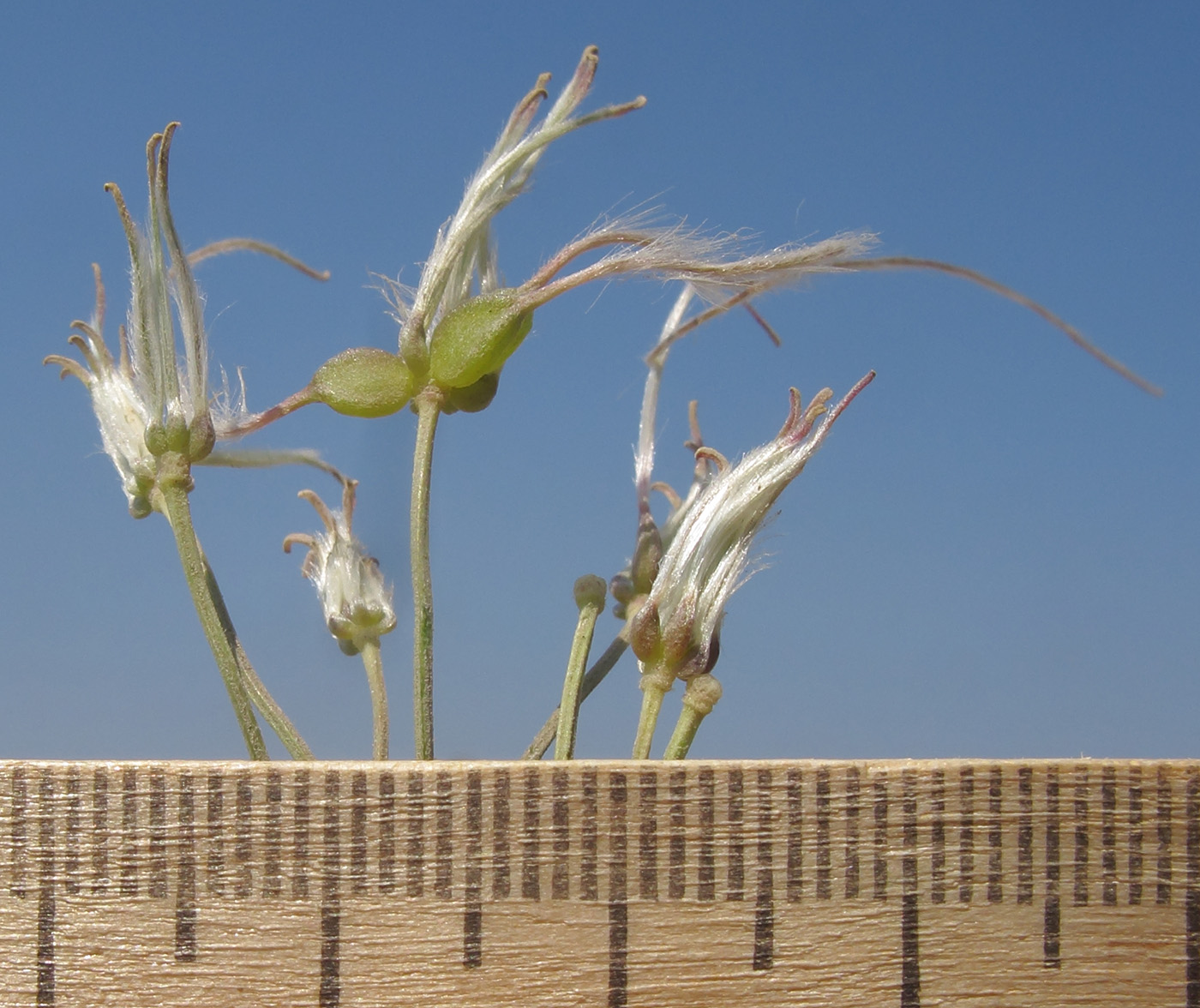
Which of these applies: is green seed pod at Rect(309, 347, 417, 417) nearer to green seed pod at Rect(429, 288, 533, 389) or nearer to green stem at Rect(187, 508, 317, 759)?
green seed pod at Rect(429, 288, 533, 389)

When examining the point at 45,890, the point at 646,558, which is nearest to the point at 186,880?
the point at 45,890

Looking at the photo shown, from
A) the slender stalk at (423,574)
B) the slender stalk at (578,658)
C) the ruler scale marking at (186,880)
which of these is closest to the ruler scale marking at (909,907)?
the slender stalk at (578,658)

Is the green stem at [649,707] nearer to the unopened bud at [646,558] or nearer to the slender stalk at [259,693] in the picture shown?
the unopened bud at [646,558]

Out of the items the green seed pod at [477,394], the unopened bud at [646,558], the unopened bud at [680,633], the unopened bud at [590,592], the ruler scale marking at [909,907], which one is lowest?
the ruler scale marking at [909,907]

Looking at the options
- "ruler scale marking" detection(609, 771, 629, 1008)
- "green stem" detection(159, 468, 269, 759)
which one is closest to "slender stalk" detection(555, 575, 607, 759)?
"ruler scale marking" detection(609, 771, 629, 1008)

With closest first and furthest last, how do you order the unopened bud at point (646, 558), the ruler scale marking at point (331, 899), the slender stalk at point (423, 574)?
the ruler scale marking at point (331, 899) → the slender stalk at point (423, 574) → the unopened bud at point (646, 558)
